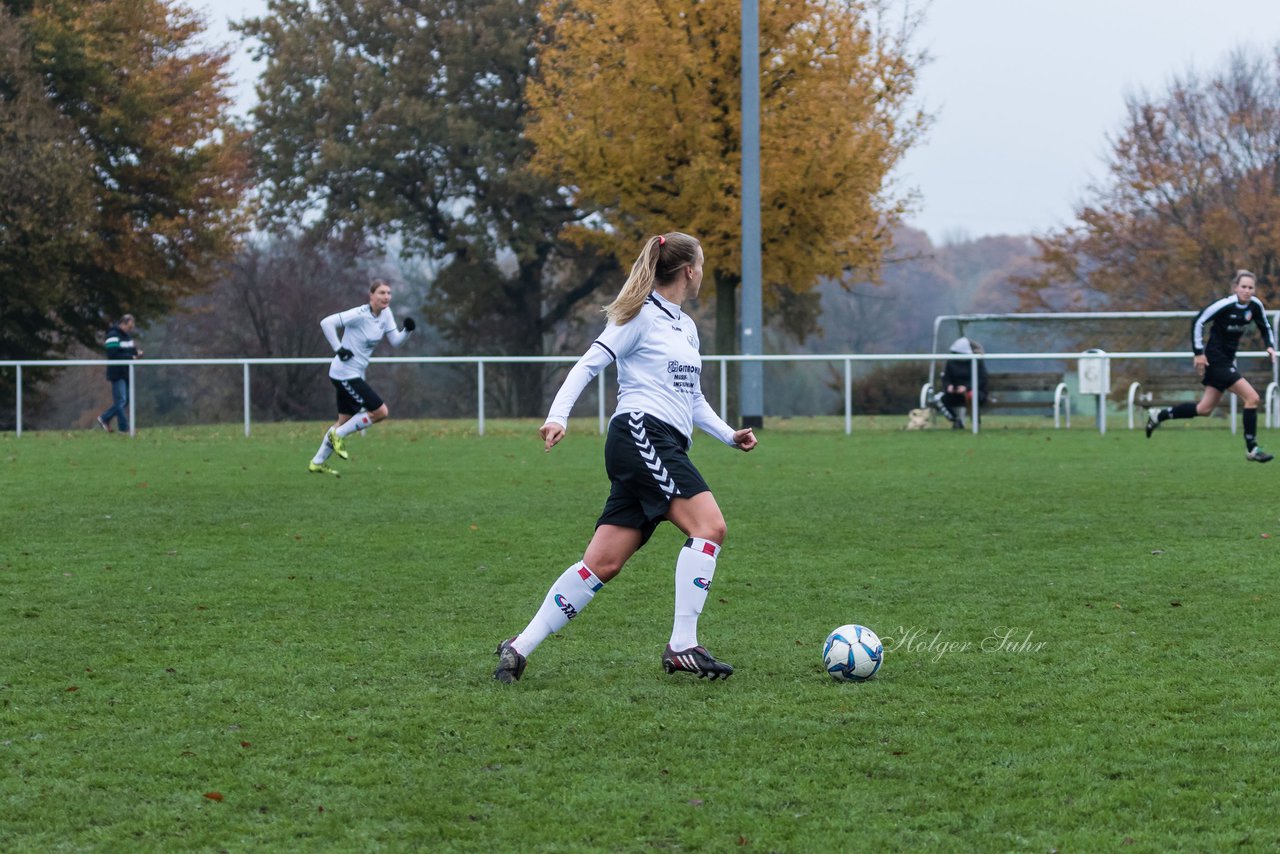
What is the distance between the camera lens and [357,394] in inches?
611

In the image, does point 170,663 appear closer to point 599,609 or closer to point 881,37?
point 599,609

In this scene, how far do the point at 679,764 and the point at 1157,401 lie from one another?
2130cm

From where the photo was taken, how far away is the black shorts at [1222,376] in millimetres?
14602

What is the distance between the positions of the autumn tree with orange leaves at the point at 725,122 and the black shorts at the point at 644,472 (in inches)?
805

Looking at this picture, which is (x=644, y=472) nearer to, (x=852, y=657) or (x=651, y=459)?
(x=651, y=459)

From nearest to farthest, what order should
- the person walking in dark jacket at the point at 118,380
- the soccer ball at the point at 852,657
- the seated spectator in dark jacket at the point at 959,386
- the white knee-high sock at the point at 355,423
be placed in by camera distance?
the soccer ball at the point at 852,657
the white knee-high sock at the point at 355,423
the person walking in dark jacket at the point at 118,380
the seated spectator in dark jacket at the point at 959,386

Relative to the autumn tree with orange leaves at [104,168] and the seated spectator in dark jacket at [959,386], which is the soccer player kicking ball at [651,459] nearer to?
the seated spectator in dark jacket at [959,386]

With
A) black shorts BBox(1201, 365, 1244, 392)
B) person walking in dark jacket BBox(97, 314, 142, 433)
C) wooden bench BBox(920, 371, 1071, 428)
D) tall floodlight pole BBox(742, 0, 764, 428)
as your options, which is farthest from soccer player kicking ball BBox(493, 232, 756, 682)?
wooden bench BBox(920, 371, 1071, 428)

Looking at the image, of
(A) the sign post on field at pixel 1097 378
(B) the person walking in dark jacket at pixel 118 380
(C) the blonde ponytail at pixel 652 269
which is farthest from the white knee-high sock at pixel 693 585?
(B) the person walking in dark jacket at pixel 118 380

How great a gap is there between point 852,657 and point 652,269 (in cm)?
166

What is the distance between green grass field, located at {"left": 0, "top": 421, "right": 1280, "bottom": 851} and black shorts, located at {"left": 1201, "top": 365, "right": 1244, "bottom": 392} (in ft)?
11.0

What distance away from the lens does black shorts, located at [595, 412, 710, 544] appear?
5.66m

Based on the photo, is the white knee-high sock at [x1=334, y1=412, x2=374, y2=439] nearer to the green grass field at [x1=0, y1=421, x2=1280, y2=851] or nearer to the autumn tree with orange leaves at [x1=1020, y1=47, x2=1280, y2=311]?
the green grass field at [x1=0, y1=421, x2=1280, y2=851]

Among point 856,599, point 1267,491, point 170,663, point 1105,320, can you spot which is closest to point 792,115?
point 1105,320
